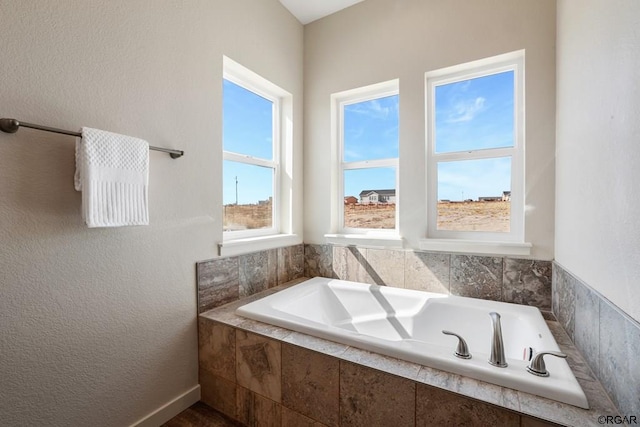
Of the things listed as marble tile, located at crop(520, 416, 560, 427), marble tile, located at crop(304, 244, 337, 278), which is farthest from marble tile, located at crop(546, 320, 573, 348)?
marble tile, located at crop(304, 244, 337, 278)

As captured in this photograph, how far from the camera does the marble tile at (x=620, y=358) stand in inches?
31.6

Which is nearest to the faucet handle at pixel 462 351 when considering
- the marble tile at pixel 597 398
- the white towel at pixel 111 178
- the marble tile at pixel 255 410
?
the marble tile at pixel 597 398

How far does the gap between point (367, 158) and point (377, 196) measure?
0.35 m

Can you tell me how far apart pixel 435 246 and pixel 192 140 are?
1778mm

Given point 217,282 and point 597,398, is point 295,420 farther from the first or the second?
point 597,398

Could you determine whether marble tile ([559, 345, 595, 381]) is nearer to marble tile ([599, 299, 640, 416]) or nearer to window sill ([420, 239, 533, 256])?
marble tile ([599, 299, 640, 416])

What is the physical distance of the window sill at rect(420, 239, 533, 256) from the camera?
177 centimetres

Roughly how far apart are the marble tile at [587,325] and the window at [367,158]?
3.95ft

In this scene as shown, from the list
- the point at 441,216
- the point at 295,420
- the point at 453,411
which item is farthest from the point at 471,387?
the point at 441,216

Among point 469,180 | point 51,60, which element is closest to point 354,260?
point 469,180

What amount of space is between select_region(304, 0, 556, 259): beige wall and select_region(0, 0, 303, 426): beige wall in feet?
3.14

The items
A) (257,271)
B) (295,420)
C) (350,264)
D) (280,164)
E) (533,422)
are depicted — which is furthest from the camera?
(280,164)

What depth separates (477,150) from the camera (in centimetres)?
201

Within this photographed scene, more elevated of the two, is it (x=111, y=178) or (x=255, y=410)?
(x=111, y=178)
